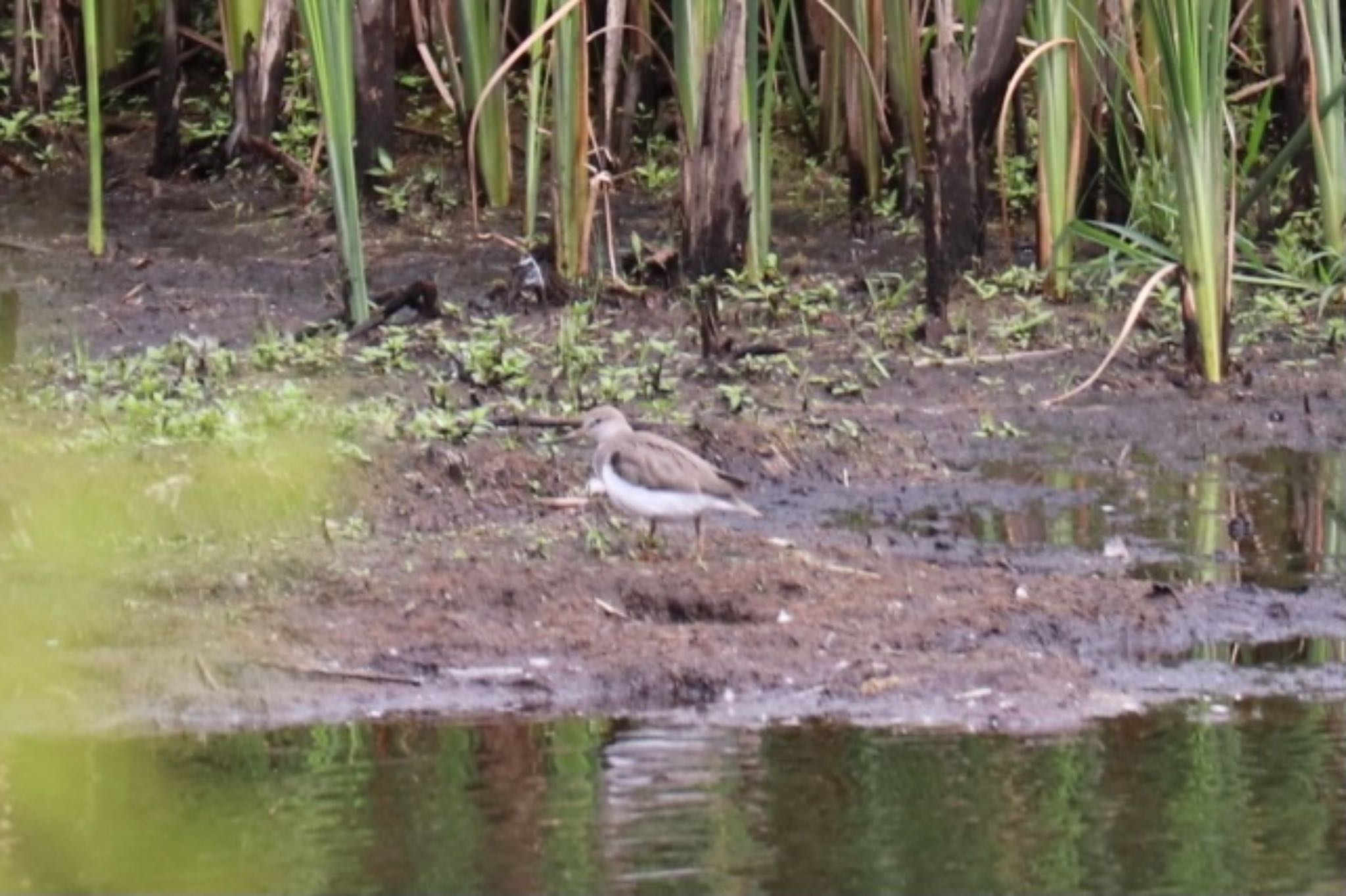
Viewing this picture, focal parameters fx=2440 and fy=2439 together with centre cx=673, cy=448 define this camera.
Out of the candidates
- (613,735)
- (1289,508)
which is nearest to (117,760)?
(613,735)

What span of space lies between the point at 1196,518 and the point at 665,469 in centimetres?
187

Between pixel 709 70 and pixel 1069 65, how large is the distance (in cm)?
140

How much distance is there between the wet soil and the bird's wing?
0.21 meters

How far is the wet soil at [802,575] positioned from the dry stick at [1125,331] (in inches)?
2.3

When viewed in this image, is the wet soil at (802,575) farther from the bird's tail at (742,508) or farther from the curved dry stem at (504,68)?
the curved dry stem at (504,68)

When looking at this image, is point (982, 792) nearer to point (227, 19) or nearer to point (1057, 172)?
point (1057, 172)

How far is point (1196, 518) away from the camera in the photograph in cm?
734

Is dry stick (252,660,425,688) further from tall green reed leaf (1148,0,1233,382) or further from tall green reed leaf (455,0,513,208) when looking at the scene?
tall green reed leaf (455,0,513,208)

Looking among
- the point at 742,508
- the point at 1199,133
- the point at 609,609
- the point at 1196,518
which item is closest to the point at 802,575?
the point at 742,508

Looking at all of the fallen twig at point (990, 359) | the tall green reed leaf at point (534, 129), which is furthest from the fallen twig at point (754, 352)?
the tall green reed leaf at point (534, 129)

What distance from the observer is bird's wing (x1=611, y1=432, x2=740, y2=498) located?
251 inches

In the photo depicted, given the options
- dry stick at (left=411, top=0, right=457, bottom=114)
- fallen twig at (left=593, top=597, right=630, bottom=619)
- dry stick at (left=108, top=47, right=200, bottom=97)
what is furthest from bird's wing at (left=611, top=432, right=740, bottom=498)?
dry stick at (left=108, top=47, right=200, bottom=97)

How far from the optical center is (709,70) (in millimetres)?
9109

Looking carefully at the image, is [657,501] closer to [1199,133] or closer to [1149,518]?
[1149,518]
